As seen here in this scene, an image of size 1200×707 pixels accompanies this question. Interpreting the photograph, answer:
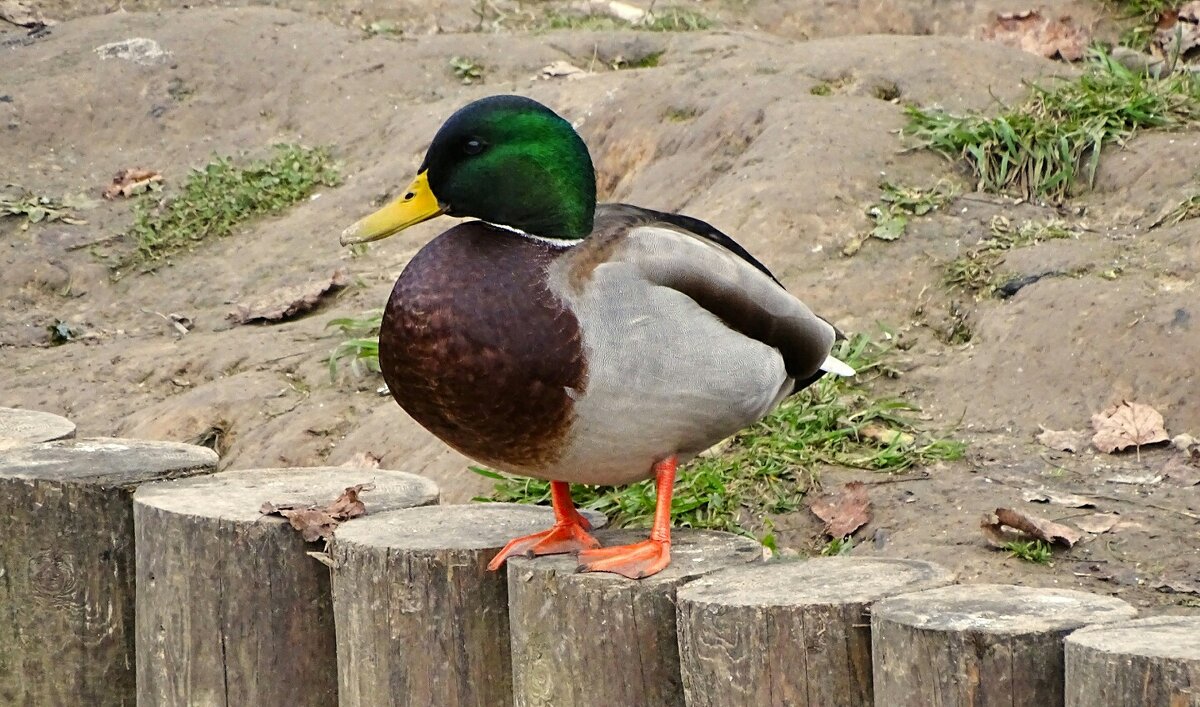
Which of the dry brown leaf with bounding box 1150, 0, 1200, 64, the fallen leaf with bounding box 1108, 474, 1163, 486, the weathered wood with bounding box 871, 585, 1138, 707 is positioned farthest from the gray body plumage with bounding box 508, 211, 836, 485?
the dry brown leaf with bounding box 1150, 0, 1200, 64

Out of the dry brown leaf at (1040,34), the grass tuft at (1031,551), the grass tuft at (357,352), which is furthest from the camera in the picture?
the dry brown leaf at (1040,34)

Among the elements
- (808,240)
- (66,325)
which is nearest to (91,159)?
(66,325)

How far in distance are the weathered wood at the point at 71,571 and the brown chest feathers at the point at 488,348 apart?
90 centimetres

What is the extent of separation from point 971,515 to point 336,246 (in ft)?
10.9

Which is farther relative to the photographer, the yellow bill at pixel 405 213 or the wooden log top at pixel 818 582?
the yellow bill at pixel 405 213

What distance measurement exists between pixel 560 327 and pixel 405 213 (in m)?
0.43

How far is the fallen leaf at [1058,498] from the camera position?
360 cm

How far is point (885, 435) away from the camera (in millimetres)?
4020

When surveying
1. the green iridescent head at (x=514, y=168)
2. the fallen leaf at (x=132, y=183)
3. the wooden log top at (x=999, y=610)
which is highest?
the green iridescent head at (x=514, y=168)

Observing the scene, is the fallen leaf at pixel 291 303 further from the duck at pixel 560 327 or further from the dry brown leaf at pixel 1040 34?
the dry brown leaf at pixel 1040 34

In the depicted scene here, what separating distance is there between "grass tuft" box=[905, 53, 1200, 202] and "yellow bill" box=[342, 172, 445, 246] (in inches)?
111

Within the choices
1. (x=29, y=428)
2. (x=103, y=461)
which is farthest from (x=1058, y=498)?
(x=29, y=428)

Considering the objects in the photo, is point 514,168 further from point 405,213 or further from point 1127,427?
point 1127,427

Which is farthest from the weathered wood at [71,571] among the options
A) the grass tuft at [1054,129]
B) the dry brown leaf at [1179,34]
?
the dry brown leaf at [1179,34]
